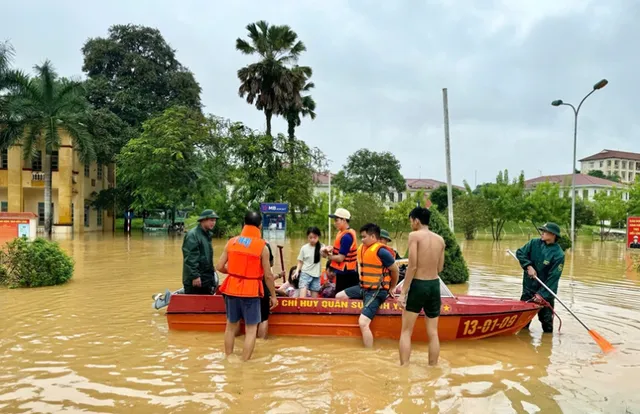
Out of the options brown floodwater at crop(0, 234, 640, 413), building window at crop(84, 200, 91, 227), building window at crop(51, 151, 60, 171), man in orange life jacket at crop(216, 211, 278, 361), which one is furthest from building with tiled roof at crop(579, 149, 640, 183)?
man in orange life jacket at crop(216, 211, 278, 361)

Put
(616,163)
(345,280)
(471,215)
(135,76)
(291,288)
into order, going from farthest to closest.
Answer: (616,163) → (135,76) → (471,215) → (291,288) → (345,280)

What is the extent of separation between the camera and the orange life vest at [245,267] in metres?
5.61

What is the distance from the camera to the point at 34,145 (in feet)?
93.3

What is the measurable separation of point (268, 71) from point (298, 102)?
251 centimetres

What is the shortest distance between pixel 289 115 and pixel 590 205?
27.3 metres

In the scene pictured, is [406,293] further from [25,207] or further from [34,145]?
[25,207]

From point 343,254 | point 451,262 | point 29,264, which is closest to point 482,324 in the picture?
point 343,254

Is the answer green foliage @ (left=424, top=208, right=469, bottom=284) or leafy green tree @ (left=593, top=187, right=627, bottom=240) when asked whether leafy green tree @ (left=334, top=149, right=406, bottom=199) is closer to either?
leafy green tree @ (left=593, top=187, right=627, bottom=240)

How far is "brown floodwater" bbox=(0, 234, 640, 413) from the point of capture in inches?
180

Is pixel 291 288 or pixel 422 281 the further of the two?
pixel 291 288

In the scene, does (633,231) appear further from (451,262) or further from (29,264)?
(29,264)

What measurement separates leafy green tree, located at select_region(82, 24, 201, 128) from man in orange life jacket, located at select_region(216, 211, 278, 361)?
33.7 m

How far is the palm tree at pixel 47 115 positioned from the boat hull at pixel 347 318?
2545 centimetres

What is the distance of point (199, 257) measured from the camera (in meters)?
7.25
